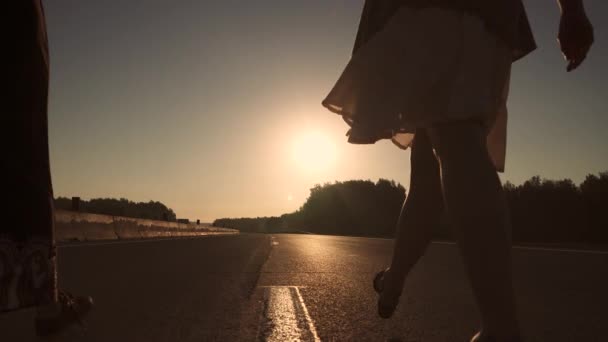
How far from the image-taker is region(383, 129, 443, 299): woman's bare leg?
2324mm

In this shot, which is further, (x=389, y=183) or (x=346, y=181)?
(x=346, y=181)

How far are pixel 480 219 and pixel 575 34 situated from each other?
2.98 ft

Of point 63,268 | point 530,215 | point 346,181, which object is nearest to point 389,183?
point 346,181

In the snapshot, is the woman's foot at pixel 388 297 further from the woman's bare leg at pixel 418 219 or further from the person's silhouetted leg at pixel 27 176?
the person's silhouetted leg at pixel 27 176

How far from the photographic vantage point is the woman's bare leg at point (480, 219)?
157 centimetres

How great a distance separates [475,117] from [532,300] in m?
2.41

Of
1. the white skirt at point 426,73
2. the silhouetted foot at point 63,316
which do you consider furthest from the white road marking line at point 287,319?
the white skirt at point 426,73

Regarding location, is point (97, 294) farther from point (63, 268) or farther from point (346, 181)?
point (346, 181)

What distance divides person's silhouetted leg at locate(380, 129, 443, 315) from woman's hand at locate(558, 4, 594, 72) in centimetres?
73

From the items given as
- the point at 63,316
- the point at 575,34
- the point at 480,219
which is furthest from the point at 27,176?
the point at 575,34

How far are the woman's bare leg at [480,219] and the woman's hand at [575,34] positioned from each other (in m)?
0.55

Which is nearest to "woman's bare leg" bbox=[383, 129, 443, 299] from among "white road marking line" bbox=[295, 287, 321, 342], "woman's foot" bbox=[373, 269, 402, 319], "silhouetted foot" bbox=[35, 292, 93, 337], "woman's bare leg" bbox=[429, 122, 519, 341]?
"woman's foot" bbox=[373, 269, 402, 319]

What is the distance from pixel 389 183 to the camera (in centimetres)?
11838

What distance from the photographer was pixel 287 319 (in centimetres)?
252
